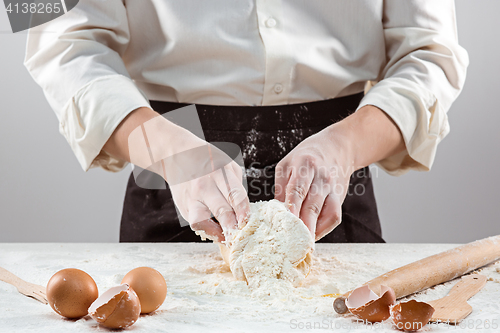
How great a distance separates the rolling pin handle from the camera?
64cm

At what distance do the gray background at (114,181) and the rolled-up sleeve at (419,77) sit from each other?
1.25 meters

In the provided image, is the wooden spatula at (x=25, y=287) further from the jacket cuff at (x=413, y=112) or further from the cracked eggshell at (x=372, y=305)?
the jacket cuff at (x=413, y=112)

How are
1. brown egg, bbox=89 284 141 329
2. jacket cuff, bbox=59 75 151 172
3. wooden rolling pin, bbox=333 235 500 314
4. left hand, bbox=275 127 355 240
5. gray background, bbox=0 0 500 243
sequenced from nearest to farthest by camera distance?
brown egg, bbox=89 284 141 329
wooden rolling pin, bbox=333 235 500 314
left hand, bbox=275 127 355 240
jacket cuff, bbox=59 75 151 172
gray background, bbox=0 0 500 243

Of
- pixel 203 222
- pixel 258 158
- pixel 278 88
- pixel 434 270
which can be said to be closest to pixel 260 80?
pixel 278 88

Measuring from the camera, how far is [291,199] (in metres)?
0.80

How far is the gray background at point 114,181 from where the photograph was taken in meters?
2.27

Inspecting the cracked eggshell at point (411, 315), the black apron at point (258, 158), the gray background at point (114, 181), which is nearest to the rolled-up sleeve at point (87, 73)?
the black apron at point (258, 158)

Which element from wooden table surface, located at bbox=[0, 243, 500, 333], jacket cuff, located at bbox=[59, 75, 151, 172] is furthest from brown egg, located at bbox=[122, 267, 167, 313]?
jacket cuff, located at bbox=[59, 75, 151, 172]

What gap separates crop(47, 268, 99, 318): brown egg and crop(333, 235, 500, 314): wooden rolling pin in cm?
33

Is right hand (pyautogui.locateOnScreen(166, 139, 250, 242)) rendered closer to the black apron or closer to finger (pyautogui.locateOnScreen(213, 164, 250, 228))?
finger (pyautogui.locateOnScreen(213, 164, 250, 228))

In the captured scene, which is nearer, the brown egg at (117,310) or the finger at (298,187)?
the brown egg at (117,310)

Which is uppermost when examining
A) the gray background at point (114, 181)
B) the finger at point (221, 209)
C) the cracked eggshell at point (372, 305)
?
the finger at point (221, 209)

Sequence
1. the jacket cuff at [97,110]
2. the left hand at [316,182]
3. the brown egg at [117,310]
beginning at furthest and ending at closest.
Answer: the jacket cuff at [97,110]
the left hand at [316,182]
the brown egg at [117,310]

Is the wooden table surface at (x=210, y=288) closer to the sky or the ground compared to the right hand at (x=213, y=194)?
closer to the ground
